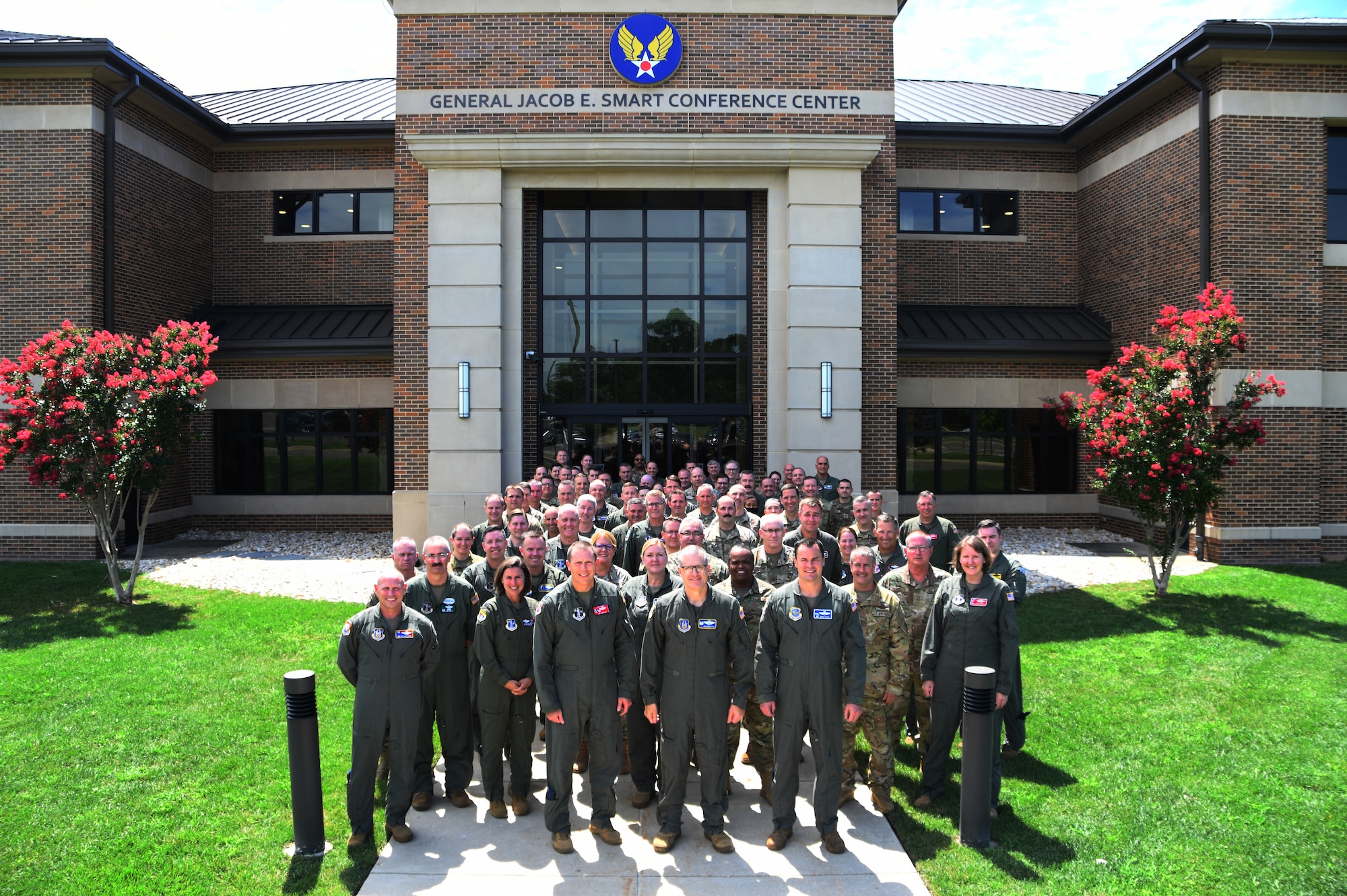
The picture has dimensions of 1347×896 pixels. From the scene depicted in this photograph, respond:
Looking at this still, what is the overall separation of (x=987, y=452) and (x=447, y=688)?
1581cm

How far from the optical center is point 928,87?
79.9ft

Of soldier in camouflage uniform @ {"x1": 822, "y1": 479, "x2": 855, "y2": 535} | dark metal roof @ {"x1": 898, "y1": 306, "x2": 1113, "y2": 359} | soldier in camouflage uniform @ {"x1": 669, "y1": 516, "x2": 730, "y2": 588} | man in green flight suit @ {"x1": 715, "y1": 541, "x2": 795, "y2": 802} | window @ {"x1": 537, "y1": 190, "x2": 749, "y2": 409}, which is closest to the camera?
man in green flight suit @ {"x1": 715, "y1": 541, "x2": 795, "y2": 802}

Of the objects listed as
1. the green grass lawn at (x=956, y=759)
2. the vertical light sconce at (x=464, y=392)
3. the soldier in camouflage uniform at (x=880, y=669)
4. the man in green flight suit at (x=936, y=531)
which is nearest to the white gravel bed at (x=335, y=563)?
the green grass lawn at (x=956, y=759)

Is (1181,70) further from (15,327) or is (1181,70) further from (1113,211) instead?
(15,327)

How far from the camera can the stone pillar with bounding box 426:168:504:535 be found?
566 inches

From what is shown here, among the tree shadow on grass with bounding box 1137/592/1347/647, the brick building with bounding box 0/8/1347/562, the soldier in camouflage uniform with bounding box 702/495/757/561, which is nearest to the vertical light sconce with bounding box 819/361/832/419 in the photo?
the brick building with bounding box 0/8/1347/562

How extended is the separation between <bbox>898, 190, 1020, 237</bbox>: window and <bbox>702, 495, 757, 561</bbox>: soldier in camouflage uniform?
1379cm

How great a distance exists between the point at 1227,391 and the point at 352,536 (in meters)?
17.8

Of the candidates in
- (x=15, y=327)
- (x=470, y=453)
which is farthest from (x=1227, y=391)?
(x=15, y=327)

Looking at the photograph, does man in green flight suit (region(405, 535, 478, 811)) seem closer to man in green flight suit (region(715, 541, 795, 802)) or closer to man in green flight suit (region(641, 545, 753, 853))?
man in green flight suit (region(641, 545, 753, 853))

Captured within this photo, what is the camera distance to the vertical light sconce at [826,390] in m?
14.4

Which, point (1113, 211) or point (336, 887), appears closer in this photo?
point (336, 887)

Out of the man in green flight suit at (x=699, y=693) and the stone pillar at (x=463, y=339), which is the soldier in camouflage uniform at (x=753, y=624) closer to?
the man in green flight suit at (x=699, y=693)

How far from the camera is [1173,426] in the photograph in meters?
11.6
